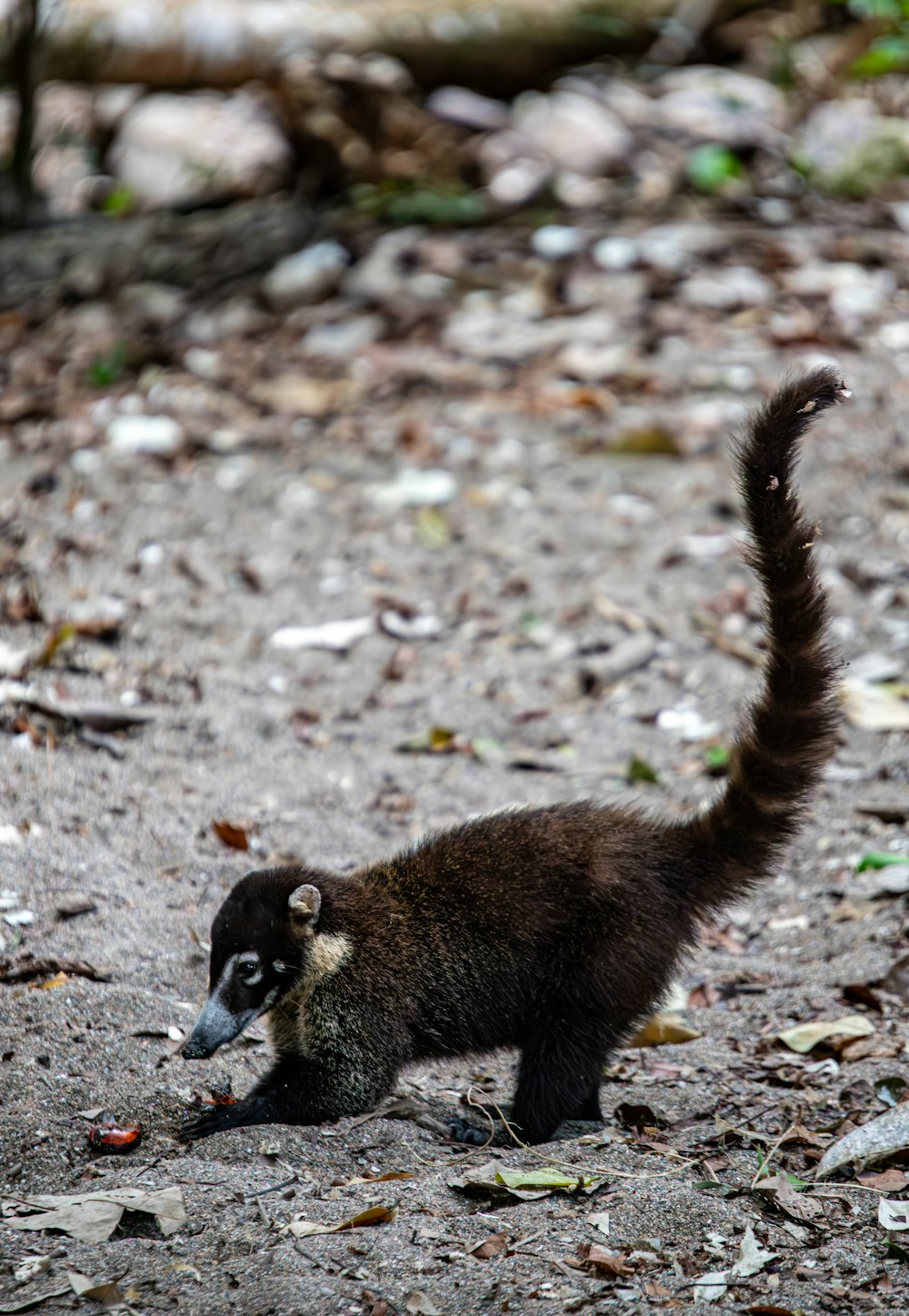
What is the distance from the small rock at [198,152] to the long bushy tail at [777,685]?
7054 mm

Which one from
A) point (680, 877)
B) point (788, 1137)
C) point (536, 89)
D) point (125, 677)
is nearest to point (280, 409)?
point (125, 677)

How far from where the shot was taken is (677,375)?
7.91 m

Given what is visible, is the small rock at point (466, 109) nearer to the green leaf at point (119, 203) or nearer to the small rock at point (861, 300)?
the green leaf at point (119, 203)

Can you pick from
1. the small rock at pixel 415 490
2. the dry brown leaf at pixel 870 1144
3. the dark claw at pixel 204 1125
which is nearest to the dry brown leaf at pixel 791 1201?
the dry brown leaf at pixel 870 1144

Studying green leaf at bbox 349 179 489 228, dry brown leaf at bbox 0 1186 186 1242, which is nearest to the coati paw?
dry brown leaf at bbox 0 1186 186 1242

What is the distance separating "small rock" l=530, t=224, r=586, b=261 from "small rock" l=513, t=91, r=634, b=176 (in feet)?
3.02

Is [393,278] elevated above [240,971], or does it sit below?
below

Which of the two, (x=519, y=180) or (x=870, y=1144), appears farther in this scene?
(x=519, y=180)

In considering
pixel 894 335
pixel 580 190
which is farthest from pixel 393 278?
pixel 894 335

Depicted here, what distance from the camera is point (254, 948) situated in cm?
355

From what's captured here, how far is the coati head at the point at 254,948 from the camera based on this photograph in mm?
3520

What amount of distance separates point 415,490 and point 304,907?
3934 mm

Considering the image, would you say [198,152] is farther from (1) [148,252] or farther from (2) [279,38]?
(1) [148,252]

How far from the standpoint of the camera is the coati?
3.50 m
